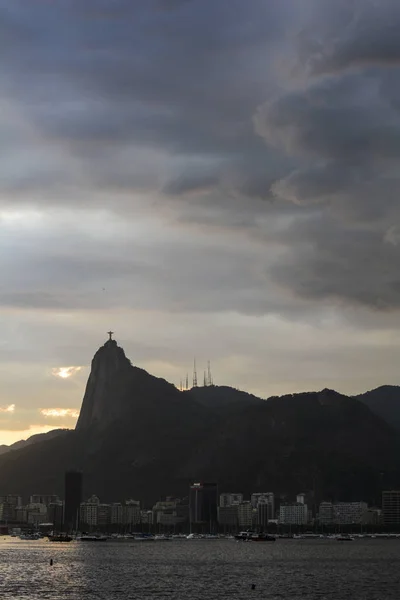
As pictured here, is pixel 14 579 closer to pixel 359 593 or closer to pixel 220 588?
pixel 220 588

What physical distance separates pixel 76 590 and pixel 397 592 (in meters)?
53.0

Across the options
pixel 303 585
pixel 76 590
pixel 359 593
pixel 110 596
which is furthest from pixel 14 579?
pixel 359 593

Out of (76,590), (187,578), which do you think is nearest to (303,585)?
(187,578)

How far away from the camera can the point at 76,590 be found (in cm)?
17075

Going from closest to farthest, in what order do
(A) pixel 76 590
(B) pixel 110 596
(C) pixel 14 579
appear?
(B) pixel 110 596, (A) pixel 76 590, (C) pixel 14 579

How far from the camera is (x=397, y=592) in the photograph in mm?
168125

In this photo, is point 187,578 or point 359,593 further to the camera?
point 187,578

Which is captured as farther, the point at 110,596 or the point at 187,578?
the point at 187,578

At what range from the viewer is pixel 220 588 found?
173m

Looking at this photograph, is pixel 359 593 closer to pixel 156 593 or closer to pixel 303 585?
pixel 303 585

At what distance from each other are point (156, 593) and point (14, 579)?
4113 cm

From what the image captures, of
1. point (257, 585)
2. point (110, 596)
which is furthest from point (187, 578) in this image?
point (110, 596)

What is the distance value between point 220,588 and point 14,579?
145 feet

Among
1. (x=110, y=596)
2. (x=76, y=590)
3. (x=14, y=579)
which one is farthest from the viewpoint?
(x=14, y=579)
